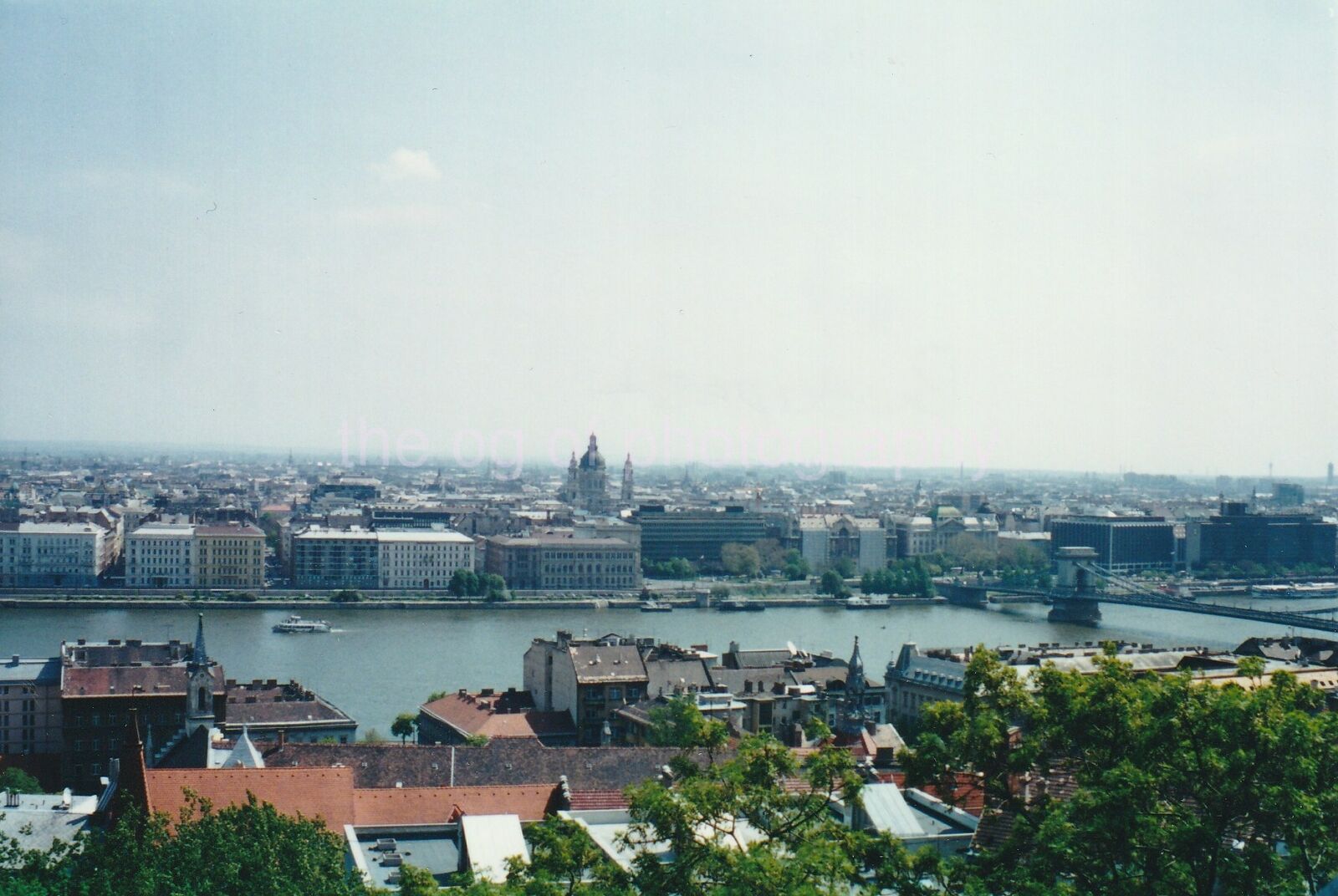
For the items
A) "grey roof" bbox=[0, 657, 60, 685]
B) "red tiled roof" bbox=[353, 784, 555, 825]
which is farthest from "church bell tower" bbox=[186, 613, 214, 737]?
"red tiled roof" bbox=[353, 784, 555, 825]

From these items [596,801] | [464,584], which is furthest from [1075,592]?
[596,801]

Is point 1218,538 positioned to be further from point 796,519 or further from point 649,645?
point 649,645

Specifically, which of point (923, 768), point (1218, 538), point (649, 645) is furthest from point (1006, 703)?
point (1218, 538)

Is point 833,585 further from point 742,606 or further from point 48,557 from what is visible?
point 48,557

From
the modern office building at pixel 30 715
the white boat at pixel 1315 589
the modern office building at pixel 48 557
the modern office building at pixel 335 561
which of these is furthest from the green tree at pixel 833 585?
the modern office building at pixel 30 715

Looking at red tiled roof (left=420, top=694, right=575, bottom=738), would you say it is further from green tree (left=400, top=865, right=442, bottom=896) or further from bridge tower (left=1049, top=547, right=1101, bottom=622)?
bridge tower (left=1049, top=547, right=1101, bottom=622)

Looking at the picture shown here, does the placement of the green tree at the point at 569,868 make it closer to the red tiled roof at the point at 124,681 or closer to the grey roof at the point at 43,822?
the grey roof at the point at 43,822
